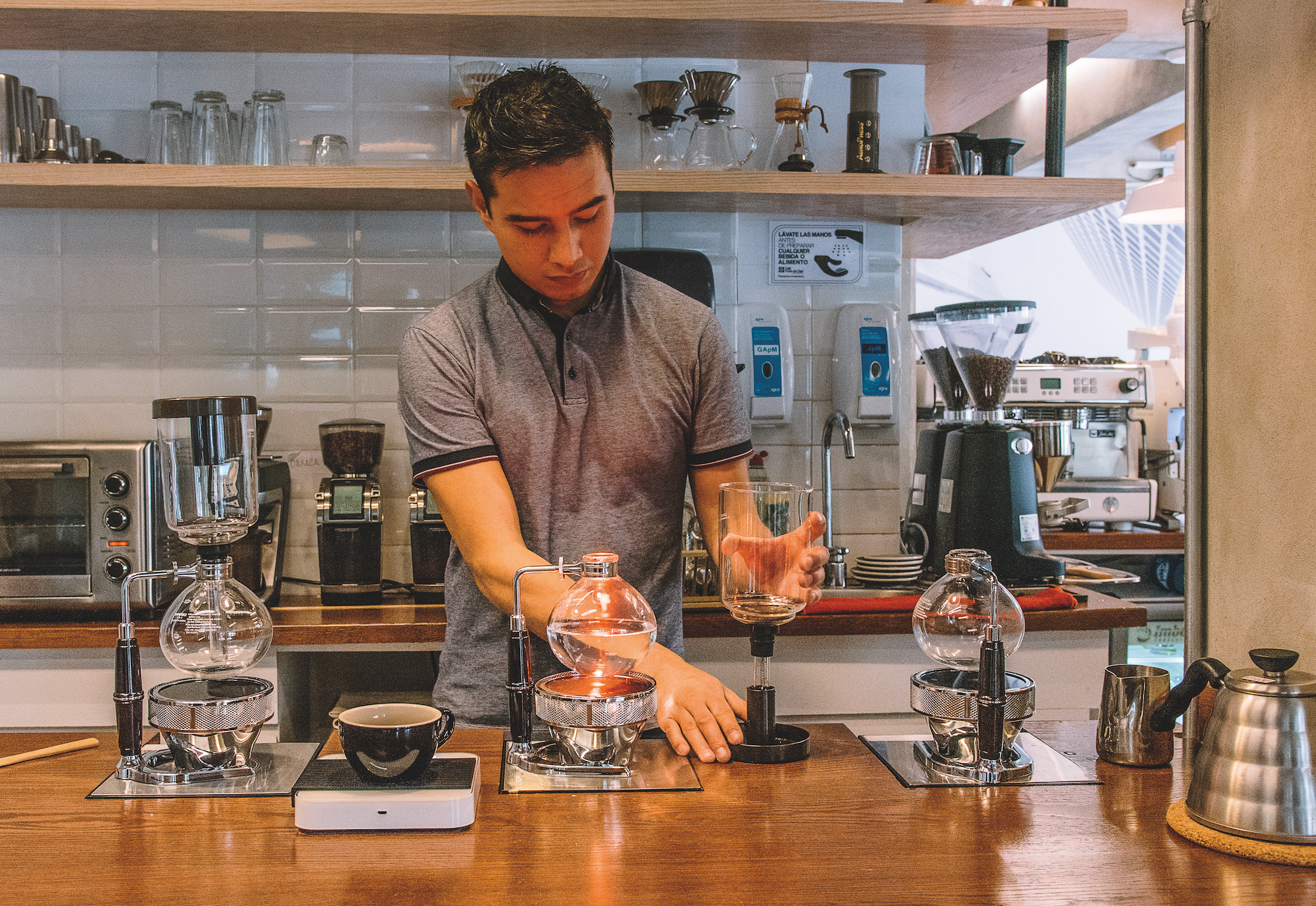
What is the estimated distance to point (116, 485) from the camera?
95.4 inches

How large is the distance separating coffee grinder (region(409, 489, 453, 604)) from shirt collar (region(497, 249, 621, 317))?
2.55 ft

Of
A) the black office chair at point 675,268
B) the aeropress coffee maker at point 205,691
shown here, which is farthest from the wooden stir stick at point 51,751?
the black office chair at point 675,268

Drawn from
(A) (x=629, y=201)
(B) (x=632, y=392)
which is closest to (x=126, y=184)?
(A) (x=629, y=201)

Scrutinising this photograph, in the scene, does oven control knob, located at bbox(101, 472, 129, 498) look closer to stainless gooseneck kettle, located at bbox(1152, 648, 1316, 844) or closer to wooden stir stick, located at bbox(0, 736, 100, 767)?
wooden stir stick, located at bbox(0, 736, 100, 767)

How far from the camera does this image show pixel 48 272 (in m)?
2.83

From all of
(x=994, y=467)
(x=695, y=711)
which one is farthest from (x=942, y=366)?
(x=695, y=711)

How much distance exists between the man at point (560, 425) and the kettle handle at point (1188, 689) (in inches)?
32.5

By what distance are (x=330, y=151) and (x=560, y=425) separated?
1227 millimetres

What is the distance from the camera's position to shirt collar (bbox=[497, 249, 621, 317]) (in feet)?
6.47

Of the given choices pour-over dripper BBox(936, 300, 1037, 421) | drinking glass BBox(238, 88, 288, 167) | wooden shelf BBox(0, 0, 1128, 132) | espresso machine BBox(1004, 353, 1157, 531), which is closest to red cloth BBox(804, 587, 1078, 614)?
pour-over dripper BBox(936, 300, 1037, 421)

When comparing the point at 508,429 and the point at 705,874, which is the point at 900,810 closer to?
the point at 705,874

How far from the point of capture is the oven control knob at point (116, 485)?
7.95 ft

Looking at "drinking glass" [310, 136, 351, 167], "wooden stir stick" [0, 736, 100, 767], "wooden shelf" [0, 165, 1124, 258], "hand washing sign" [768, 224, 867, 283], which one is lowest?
"wooden stir stick" [0, 736, 100, 767]

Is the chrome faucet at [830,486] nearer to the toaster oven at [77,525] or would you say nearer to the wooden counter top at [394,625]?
the wooden counter top at [394,625]
